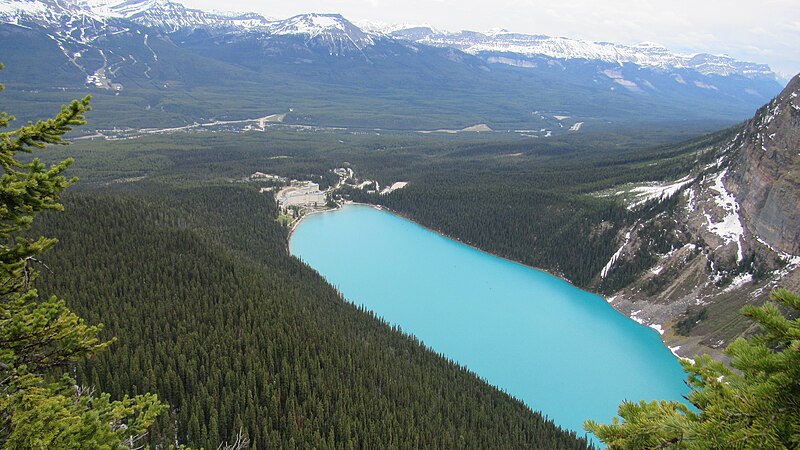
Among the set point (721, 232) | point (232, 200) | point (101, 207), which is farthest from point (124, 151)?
point (721, 232)

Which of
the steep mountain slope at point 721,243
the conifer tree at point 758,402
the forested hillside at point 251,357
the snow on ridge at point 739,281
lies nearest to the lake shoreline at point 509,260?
the steep mountain slope at point 721,243

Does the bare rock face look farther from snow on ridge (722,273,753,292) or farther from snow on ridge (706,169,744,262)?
snow on ridge (722,273,753,292)

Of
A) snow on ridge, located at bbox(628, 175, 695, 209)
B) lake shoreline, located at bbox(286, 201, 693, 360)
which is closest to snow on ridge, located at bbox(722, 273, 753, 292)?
lake shoreline, located at bbox(286, 201, 693, 360)

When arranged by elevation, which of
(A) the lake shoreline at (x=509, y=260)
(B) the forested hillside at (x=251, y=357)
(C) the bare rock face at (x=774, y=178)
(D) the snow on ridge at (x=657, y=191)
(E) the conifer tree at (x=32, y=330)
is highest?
(E) the conifer tree at (x=32, y=330)

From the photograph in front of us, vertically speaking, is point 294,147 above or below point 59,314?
below

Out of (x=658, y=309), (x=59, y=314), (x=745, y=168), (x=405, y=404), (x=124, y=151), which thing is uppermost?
(x=59, y=314)

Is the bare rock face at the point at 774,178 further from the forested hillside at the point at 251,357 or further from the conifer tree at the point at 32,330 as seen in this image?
the conifer tree at the point at 32,330

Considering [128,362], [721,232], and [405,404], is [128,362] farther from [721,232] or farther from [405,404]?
[721,232]
